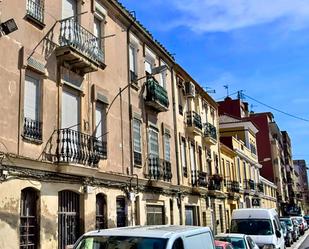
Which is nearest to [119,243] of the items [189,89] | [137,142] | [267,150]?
[137,142]

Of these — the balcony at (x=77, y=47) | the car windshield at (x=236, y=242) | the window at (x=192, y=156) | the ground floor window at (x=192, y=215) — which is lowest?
the car windshield at (x=236, y=242)

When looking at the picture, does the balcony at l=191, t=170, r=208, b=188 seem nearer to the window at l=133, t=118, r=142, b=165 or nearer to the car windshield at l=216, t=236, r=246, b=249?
the window at l=133, t=118, r=142, b=165

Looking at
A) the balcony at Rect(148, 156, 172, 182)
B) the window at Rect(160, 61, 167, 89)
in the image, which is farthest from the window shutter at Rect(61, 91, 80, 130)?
the window at Rect(160, 61, 167, 89)

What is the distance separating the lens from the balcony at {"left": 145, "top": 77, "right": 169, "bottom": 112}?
22.5 m

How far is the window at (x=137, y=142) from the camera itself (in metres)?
20.7

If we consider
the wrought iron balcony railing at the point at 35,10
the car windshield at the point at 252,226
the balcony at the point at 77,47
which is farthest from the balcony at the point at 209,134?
the wrought iron balcony railing at the point at 35,10

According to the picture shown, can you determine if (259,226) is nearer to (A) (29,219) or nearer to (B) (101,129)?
(B) (101,129)

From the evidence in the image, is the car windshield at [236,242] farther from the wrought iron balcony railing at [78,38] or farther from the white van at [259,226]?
the wrought iron balcony railing at [78,38]

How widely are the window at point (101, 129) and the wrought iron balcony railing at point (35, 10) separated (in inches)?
171

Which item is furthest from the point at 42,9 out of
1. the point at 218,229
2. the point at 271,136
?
the point at 271,136

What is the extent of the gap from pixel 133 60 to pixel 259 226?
9455 millimetres

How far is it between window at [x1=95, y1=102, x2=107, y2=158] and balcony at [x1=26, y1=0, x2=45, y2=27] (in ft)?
14.2

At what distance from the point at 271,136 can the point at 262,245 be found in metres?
58.4

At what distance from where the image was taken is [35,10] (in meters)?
14.4
